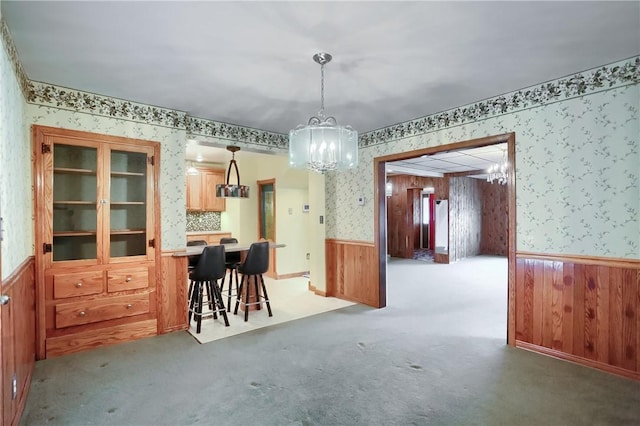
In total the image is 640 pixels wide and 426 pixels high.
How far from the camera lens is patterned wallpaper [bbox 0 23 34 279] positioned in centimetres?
188

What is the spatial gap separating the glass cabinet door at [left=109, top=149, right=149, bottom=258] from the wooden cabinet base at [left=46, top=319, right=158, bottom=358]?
2.40ft

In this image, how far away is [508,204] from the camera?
3182 millimetres

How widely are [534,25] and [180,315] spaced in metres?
4.04

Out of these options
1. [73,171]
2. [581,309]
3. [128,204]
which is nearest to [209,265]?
[128,204]

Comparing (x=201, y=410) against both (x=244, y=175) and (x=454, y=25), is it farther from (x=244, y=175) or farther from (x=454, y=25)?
(x=244, y=175)

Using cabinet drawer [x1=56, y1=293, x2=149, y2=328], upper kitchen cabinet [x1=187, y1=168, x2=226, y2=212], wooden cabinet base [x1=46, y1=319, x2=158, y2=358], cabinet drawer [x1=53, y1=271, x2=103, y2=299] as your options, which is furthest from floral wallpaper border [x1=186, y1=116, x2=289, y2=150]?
upper kitchen cabinet [x1=187, y1=168, x2=226, y2=212]

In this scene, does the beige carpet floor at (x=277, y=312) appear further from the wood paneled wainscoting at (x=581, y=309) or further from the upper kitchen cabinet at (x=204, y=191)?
A: the upper kitchen cabinet at (x=204, y=191)

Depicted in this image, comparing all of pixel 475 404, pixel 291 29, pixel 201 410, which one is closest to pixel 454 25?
pixel 291 29

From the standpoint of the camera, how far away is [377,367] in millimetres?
2730

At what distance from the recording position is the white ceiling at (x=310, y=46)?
73.2 inches

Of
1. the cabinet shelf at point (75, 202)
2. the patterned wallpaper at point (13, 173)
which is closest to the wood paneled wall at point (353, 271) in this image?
the cabinet shelf at point (75, 202)

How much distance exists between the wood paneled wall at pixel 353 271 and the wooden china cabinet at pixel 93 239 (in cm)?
251

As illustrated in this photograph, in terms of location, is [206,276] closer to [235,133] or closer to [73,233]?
[73,233]

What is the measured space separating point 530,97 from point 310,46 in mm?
2168
